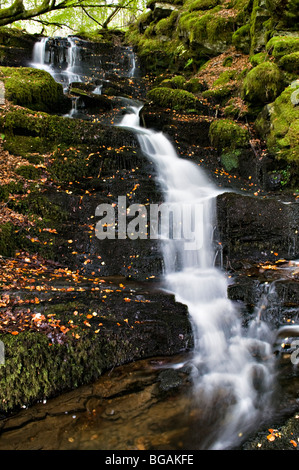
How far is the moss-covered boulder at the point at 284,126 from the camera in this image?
8.49 meters

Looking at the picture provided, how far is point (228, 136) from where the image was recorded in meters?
9.59

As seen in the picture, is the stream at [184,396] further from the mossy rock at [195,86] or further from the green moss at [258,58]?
the mossy rock at [195,86]

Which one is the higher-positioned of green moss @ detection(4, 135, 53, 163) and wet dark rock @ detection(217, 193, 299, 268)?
green moss @ detection(4, 135, 53, 163)

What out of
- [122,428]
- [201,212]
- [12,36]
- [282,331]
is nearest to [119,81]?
[12,36]

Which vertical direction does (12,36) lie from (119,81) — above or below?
above

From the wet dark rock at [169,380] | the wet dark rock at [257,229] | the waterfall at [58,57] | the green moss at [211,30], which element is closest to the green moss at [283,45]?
the green moss at [211,30]

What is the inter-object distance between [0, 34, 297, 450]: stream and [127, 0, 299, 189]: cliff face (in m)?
5.12

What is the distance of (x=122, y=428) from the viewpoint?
300cm

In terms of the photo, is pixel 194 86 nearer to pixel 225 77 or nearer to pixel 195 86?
pixel 195 86

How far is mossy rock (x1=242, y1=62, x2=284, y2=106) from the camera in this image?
31.9ft

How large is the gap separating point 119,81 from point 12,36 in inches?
237

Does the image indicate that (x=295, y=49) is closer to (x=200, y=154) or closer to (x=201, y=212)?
(x=200, y=154)

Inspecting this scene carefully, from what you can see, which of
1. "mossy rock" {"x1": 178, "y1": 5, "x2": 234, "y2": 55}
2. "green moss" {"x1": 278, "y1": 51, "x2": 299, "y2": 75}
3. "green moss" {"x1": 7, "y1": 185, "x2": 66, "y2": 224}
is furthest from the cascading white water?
"mossy rock" {"x1": 178, "y1": 5, "x2": 234, "y2": 55}

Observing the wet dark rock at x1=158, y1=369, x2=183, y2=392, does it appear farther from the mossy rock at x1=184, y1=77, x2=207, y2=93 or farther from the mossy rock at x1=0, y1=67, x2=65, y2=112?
the mossy rock at x1=184, y1=77, x2=207, y2=93
